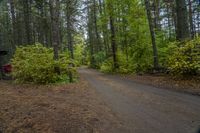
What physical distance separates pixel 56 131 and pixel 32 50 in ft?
42.5

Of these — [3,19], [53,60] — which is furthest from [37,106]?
[3,19]

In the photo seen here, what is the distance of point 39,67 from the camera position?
661 inches

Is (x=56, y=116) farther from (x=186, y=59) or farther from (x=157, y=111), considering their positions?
(x=186, y=59)

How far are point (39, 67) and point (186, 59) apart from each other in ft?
26.6

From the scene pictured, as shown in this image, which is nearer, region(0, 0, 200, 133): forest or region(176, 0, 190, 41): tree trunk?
region(0, 0, 200, 133): forest

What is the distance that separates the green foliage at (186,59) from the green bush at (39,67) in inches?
237

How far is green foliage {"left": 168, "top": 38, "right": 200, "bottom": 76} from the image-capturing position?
14727mm

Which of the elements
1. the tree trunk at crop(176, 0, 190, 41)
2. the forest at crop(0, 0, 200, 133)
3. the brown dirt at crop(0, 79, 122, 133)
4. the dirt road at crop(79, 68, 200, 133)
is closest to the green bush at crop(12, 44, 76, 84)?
the forest at crop(0, 0, 200, 133)

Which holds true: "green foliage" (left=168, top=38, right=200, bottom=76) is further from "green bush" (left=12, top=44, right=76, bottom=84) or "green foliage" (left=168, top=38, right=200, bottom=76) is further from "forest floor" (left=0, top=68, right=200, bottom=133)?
"green bush" (left=12, top=44, right=76, bottom=84)

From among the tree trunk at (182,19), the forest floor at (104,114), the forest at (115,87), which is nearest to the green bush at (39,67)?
the forest at (115,87)

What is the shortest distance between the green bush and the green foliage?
603cm

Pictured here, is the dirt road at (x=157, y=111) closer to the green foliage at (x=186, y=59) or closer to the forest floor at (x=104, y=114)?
the forest floor at (x=104, y=114)

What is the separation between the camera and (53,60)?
17453 millimetres

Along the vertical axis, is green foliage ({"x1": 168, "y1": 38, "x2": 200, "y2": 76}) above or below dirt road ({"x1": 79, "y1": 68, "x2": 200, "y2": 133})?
above
